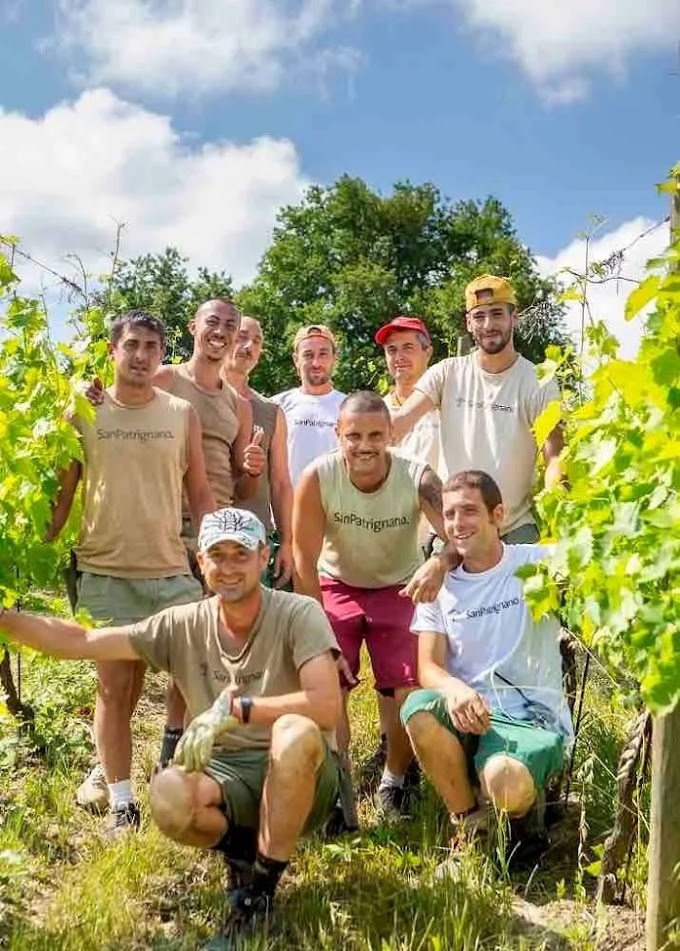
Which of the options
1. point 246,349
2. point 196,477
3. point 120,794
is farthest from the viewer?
point 246,349

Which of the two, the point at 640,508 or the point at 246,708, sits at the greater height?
the point at 640,508

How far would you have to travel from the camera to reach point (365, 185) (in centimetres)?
3559

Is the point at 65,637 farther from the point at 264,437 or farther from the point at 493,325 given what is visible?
the point at 493,325

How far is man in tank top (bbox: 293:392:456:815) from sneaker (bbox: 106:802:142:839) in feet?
2.66

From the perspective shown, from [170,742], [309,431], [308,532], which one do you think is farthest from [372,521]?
[309,431]

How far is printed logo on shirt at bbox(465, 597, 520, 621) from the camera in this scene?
3.67 meters

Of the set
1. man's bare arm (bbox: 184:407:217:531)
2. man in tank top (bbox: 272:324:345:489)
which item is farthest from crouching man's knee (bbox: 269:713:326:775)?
man in tank top (bbox: 272:324:345:489)

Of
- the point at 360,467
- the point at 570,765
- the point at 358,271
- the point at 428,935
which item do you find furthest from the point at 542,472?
the point at 358,271

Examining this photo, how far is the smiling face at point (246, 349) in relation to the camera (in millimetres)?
5438

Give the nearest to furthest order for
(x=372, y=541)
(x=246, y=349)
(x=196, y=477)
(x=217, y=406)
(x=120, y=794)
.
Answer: (x=120, y=794) < (x=372, y=541) < (x=196, y=477) < (x=217, y=406) < (x=246, y=349)

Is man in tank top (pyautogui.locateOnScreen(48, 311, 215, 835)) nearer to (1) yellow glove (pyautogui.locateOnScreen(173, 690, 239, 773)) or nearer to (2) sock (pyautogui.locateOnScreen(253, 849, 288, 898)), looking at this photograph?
(1) yellow glove (pyautogui.locateOnScreen(173, 690, 239, 773))

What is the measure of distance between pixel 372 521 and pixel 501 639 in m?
0.74

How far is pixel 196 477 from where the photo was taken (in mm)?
4266

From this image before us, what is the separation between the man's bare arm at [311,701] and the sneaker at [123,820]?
0.85 m
